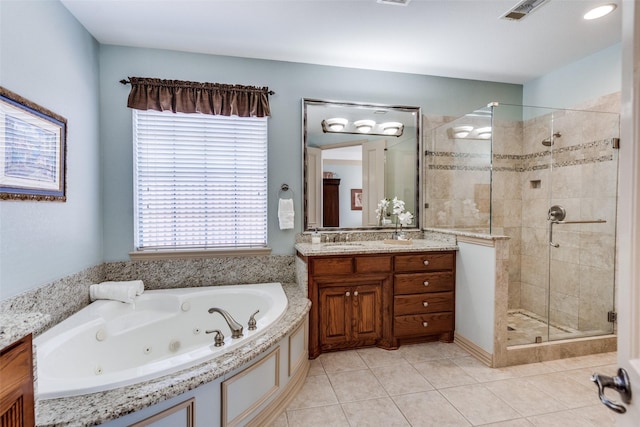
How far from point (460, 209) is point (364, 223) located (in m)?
0.97

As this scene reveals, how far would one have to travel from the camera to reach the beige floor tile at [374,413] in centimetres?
178

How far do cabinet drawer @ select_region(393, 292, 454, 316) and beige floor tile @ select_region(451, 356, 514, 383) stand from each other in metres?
0.43

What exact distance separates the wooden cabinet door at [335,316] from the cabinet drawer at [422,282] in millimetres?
468

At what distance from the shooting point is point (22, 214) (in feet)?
5.56

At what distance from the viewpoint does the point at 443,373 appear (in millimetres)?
2307

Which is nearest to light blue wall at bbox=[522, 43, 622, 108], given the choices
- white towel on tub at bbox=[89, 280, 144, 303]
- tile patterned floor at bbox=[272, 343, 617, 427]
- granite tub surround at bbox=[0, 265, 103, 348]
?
tile patterned floor at bbox=[272, 343, 617, 427]

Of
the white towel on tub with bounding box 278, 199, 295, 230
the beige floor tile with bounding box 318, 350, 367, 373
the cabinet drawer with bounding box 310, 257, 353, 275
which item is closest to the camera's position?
the beige floor tile with bounding box 318, 350, 367, 373

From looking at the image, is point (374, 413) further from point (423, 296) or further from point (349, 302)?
point (423, 296)

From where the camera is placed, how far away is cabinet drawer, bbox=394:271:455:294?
2.68 metres

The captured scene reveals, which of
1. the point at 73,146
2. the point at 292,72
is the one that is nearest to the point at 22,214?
the point at 73,146

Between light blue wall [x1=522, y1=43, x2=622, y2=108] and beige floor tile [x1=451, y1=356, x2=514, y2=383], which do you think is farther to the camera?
light blue wall [x1=522, y1=43, x2=622, y2=108]

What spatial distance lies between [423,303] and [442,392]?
0.78m

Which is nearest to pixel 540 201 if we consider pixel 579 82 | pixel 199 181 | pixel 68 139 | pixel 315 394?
pixel 579 82

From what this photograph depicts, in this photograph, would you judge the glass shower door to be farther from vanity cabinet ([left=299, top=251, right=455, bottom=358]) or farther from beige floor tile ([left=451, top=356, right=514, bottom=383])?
vanity cabinet ([left=299, top=251, right=455, bottom=358])
